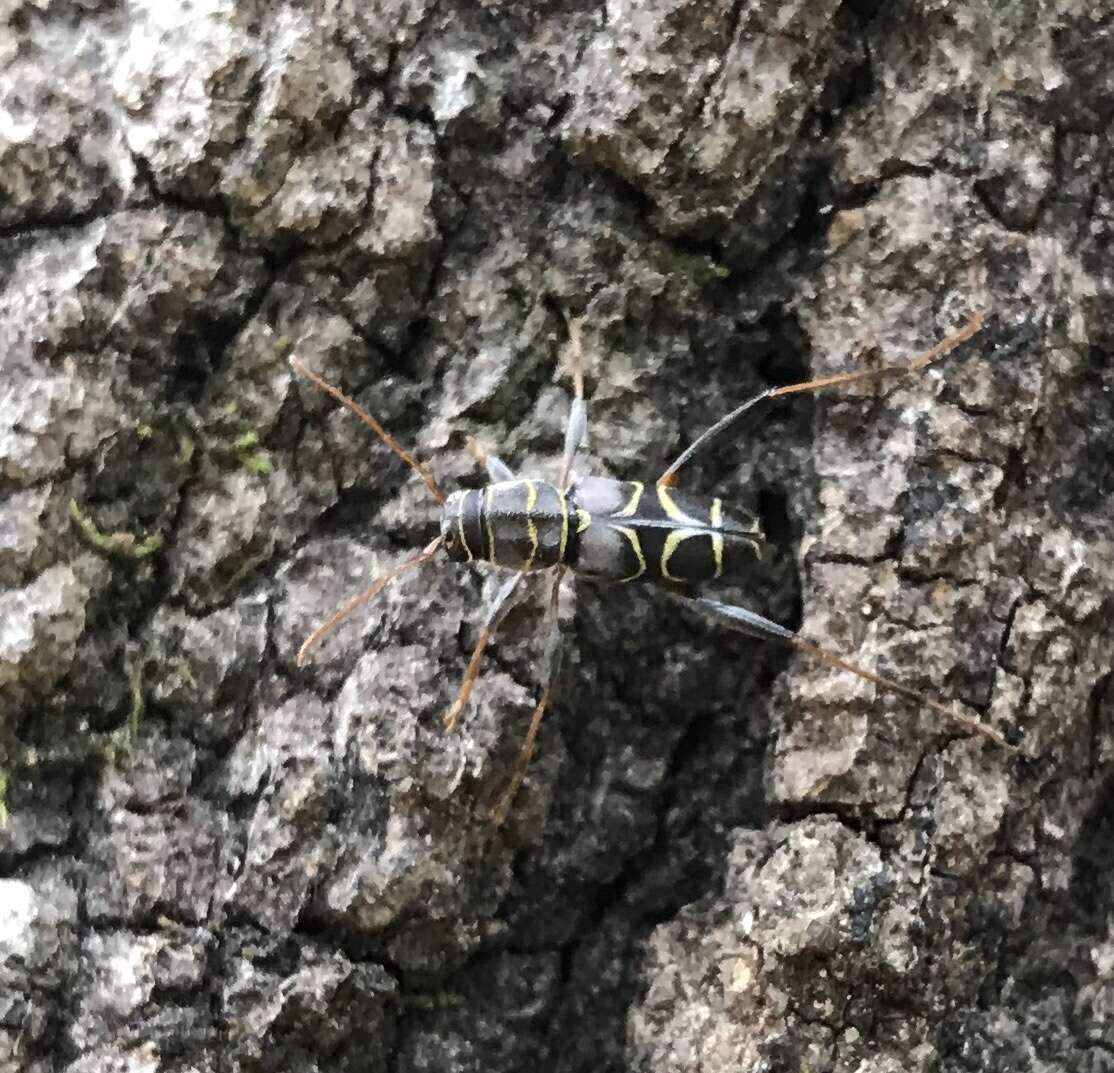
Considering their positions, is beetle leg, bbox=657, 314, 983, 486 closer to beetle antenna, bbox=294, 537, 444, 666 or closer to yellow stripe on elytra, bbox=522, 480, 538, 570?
yellow stripe on elytra, bbox=522, 480, 538, 570

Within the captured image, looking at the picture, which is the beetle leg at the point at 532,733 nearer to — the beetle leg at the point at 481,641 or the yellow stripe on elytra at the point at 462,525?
the beetle leg at the point at 481,641

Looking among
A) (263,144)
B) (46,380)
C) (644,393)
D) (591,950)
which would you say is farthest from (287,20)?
(591,950)

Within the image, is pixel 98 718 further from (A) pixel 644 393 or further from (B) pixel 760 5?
(B) pixel 760 5

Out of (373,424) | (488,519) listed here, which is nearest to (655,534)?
(488,519)

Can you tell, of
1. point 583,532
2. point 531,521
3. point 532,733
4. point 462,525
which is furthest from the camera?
point 583,532

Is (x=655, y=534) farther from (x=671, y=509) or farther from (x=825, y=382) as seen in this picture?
(x=825, y=382)

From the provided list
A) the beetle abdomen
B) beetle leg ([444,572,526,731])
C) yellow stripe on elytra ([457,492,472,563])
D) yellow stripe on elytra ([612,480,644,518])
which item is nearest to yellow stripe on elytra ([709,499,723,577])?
the beetle abdomen

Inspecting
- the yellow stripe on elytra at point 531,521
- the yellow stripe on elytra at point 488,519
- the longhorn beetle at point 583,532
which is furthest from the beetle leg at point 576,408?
the yellow stripe on elytra at point 488,519
